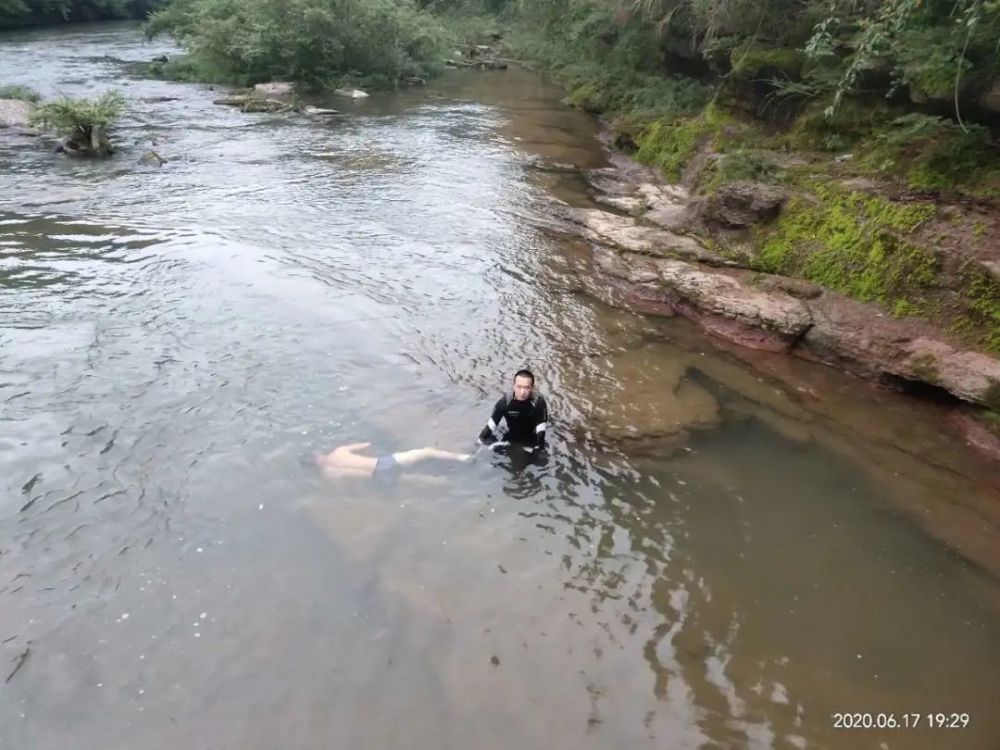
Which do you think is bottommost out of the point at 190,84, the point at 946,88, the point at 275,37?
the point at 190,84

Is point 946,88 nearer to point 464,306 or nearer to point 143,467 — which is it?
point 464,306

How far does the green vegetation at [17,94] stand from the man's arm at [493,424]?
21525 mm

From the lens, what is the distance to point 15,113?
2017 cm

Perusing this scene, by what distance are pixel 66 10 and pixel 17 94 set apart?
27.1 meters

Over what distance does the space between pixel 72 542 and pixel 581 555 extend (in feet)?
14.7

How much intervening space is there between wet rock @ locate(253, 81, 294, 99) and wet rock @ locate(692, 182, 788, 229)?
18.9 metres

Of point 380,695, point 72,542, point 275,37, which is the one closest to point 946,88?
point 380,695

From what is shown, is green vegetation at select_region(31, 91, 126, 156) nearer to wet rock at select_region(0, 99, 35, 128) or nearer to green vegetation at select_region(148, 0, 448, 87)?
wet rock at select_region(0, 99, 35, 128)

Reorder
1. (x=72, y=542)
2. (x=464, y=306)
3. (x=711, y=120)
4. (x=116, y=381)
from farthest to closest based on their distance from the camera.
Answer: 1. (x=711, y=120)
2. (x=464, y=306)
3. (x=116, y=381)
4. (x=72, y=542)

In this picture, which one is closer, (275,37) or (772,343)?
(772,343)

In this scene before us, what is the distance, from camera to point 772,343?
9.99 m

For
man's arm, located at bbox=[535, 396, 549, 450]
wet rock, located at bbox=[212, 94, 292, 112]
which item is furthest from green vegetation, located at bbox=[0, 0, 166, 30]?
man's arm, located at bbox=[535, 396, 549, 450]

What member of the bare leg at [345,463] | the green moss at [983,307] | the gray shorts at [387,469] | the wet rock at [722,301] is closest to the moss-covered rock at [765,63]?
the wet rock at [722,301]

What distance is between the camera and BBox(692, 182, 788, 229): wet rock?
38.9 feet
